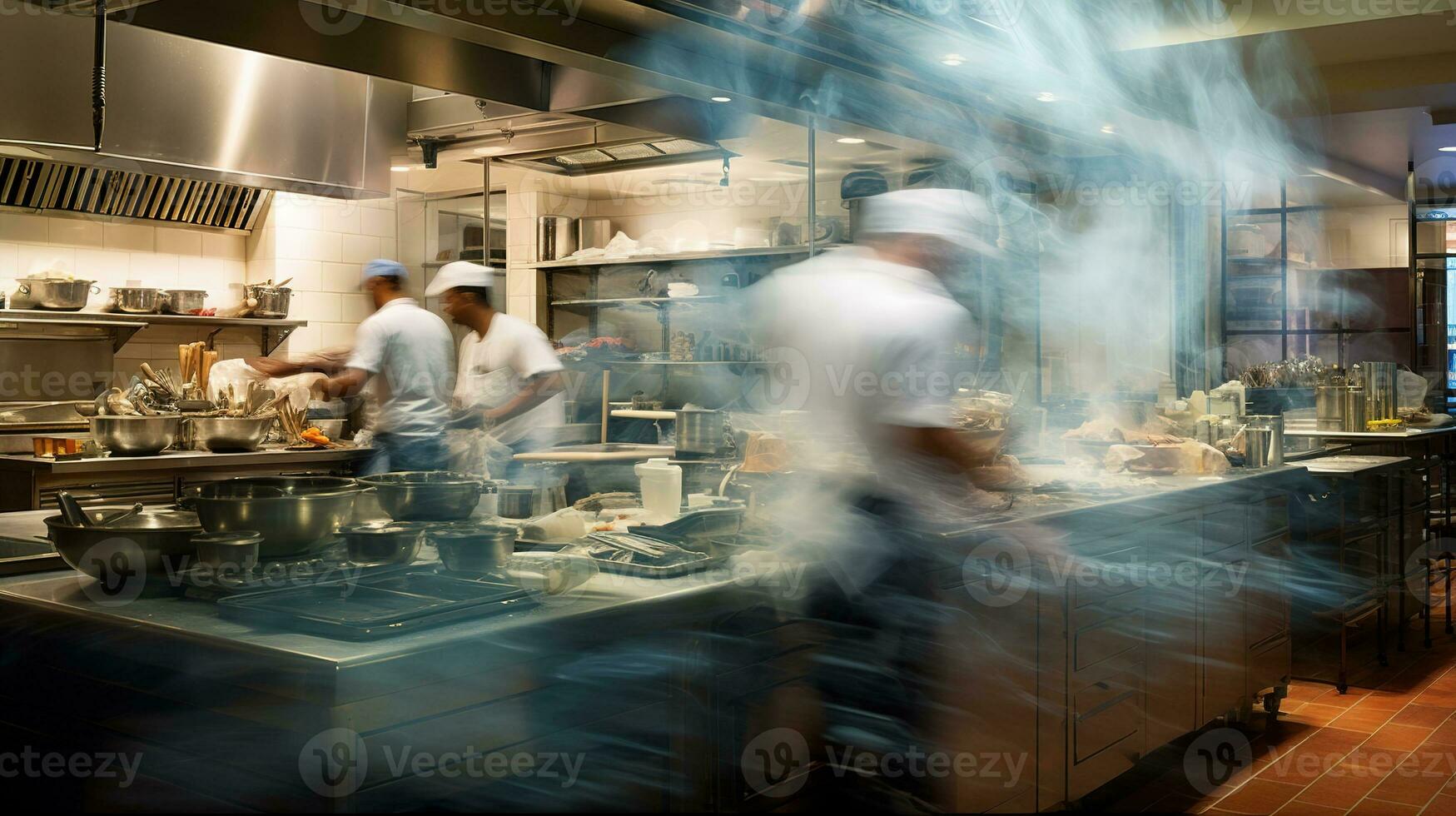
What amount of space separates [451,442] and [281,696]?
2919 mm

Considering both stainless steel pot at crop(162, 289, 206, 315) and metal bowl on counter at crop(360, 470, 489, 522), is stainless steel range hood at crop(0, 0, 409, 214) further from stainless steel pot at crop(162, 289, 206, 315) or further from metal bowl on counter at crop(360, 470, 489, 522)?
metal bowl on counter at crop(360, 470, 489, 522)

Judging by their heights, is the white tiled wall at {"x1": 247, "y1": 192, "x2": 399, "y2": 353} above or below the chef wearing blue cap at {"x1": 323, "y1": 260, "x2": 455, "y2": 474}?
above

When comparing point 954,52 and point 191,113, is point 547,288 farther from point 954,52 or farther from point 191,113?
point 954,52

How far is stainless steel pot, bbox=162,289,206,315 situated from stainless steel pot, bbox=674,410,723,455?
4210 millimetres

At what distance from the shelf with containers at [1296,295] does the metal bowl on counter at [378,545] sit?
21.1 ft

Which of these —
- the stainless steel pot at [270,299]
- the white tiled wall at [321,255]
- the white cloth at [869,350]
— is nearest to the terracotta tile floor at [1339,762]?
the white cloth at [869,350]

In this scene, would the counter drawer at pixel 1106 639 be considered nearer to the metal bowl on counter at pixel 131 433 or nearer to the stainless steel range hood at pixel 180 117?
the stainless steel range hood at pixel 180 117

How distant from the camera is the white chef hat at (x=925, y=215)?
250cm

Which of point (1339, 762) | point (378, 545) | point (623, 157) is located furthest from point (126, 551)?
point (623, 157)

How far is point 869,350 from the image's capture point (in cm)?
241

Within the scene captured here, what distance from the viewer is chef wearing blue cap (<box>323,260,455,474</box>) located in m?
4.52

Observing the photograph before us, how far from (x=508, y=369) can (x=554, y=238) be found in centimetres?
305

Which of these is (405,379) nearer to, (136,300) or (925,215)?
(136,300)

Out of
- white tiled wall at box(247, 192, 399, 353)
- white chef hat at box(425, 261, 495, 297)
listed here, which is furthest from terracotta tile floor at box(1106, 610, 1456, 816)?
white tiled wall at box(247, 192, 399, 353)
